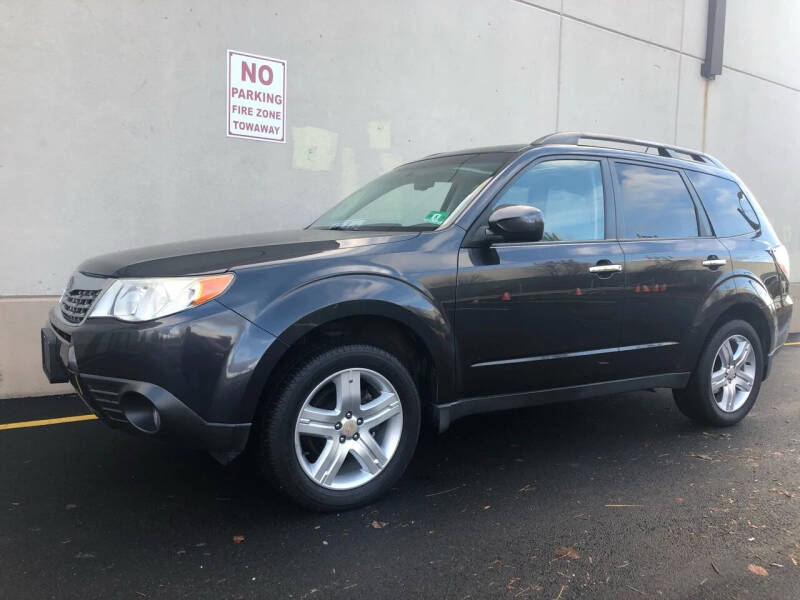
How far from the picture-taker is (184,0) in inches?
239

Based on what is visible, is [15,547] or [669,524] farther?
[669,524]

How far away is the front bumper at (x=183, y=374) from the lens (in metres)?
2.66

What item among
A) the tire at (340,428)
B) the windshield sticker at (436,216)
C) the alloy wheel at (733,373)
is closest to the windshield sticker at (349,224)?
the windshield sticker at (436,216)

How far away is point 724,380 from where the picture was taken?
460 centimetres

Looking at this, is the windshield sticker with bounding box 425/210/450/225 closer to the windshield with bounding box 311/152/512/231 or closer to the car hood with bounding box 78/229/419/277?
the windshield with bounding box 311/152/512/231

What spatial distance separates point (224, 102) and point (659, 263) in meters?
4.40

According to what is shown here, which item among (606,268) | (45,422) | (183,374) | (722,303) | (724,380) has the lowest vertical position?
(45,422)

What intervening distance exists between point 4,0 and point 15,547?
15.0 feet

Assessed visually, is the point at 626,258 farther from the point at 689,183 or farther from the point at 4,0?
the point at 4,0

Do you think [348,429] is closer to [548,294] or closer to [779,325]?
[548,294]

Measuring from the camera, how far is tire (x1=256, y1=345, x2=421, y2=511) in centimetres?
286

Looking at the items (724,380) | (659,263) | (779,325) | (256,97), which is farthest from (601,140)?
(256,97)

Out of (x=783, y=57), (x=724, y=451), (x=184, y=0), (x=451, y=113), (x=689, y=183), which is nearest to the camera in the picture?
(x=724, y=451)

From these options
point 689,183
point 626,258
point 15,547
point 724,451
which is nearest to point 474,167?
point 626,258
